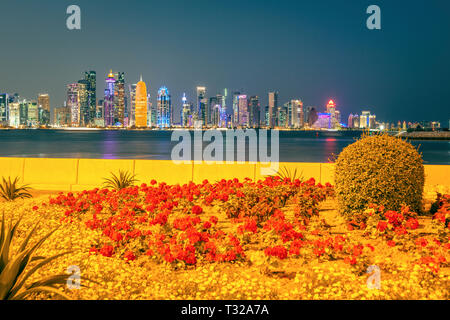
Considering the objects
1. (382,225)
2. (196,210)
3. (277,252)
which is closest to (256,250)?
(277,252)

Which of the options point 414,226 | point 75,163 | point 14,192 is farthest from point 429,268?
point 75,163

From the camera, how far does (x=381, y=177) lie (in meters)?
6.80

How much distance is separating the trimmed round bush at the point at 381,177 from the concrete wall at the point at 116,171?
5545mm

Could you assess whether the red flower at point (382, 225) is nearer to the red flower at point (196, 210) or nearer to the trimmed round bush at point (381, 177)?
the trimmed round bush at point (381, 177)

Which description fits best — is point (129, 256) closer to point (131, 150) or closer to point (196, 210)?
point (196, 210)

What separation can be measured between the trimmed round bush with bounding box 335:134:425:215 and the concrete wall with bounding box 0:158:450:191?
5.54 metres

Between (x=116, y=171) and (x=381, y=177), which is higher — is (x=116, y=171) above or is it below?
below

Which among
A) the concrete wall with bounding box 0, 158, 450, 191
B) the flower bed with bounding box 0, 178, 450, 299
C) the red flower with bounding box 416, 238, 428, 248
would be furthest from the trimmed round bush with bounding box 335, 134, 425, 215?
the concrete wall with bounding box 0, 158, 450, 191

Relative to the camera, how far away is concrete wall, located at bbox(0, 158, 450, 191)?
13234mm

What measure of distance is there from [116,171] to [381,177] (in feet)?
30.1

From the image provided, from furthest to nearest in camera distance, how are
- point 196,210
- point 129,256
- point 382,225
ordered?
point 196,210, point 382,225, point 129,256

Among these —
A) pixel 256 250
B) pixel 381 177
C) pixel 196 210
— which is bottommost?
pixel 256 250

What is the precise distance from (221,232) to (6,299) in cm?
337

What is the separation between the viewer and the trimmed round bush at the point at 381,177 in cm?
681
